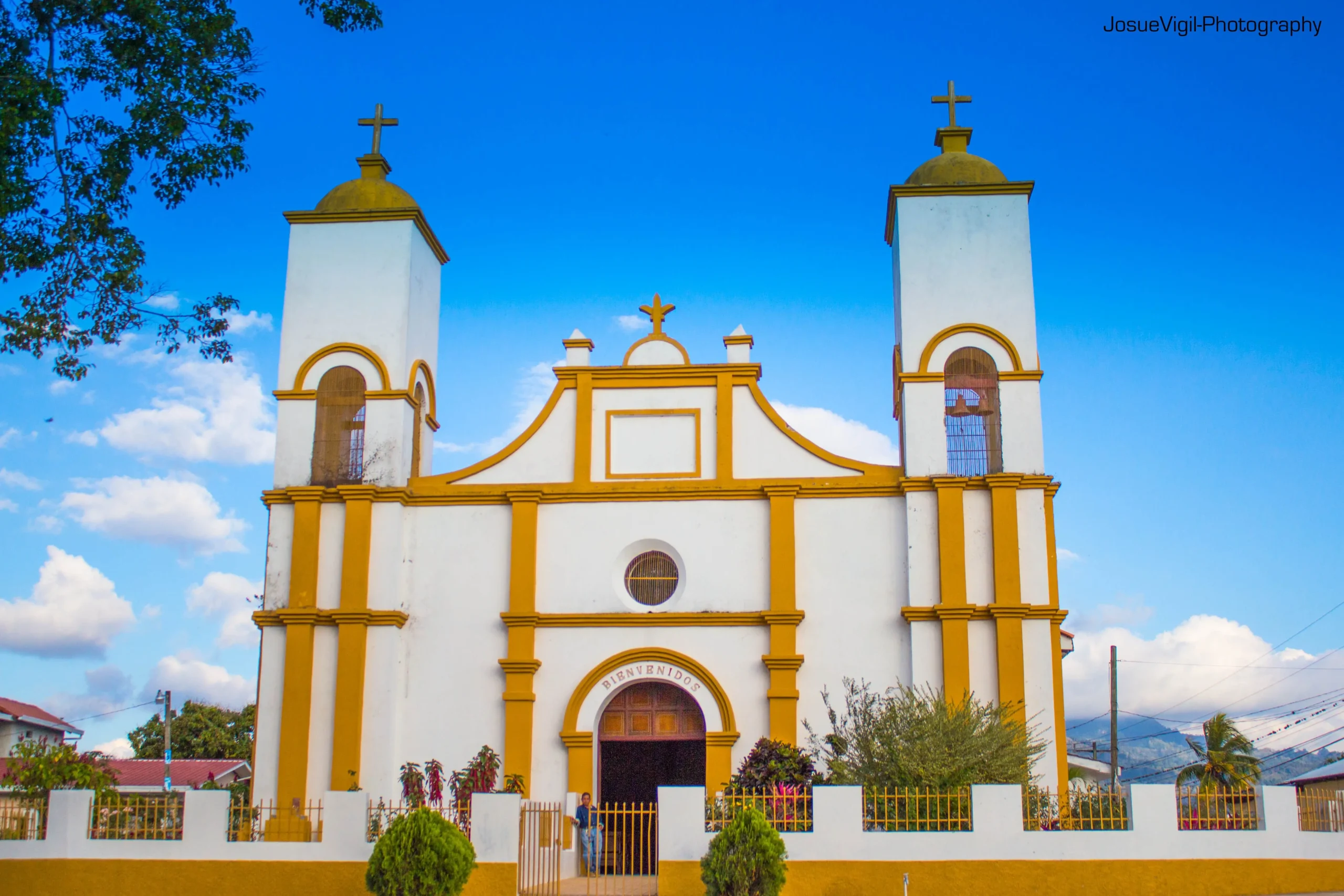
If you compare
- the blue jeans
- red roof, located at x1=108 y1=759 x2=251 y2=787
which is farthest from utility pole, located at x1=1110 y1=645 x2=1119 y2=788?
red roof, located at x1=108 y1=759 x2=251 y2=787

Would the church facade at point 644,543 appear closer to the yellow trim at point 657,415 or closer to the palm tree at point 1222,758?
the yellow trim at point 657,415

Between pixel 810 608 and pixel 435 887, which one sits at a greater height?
pixel 810 608

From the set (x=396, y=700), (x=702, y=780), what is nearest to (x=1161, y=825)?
(x=702, y=780)

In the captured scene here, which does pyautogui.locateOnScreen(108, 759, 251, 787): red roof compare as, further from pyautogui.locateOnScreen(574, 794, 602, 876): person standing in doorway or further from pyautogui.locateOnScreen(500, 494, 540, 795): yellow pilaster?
pyautogui.locateOnScreen(574, 794, 602, 876): person standing in doorway

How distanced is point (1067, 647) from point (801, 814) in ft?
33.2

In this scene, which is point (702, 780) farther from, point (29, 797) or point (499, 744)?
point (29, 797)

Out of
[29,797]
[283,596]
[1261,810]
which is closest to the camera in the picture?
[1261,810]

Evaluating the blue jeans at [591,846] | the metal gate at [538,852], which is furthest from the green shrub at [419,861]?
the blue jeans at [591,846]

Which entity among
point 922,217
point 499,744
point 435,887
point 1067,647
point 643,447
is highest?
point 922,217

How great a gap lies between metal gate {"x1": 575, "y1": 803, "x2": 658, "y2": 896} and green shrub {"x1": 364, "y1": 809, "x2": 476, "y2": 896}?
173 cm

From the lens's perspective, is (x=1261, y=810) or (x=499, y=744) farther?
(x=499, y=744)

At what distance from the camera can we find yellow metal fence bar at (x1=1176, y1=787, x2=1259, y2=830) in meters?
14.6

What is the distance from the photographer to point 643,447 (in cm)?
2055

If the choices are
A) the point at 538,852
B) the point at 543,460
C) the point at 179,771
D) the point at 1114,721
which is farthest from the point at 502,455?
the point at 179,771
